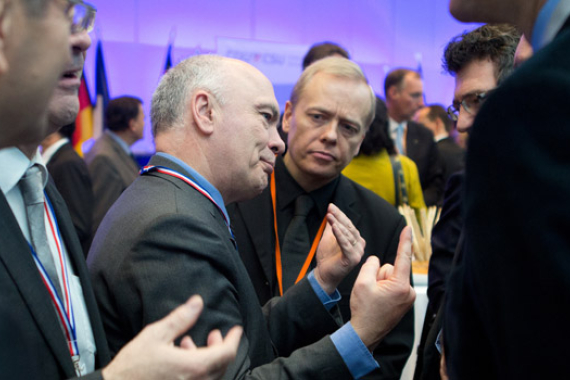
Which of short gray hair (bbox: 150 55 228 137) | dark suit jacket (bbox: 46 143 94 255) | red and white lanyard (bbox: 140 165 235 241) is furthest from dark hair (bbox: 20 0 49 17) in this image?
dark suit jacket (bbox: 46 143 94 255)

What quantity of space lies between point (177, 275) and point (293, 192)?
1.15 m

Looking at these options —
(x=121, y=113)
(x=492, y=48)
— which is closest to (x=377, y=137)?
(x=492, y=48)

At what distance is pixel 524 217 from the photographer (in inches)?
26.0

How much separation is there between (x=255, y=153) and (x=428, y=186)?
3041mm

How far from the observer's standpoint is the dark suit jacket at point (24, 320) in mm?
1022

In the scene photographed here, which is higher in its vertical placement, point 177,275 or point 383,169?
point 177,275

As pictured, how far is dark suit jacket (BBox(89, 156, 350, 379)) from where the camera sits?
1.28 metres

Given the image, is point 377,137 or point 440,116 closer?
point 377,137

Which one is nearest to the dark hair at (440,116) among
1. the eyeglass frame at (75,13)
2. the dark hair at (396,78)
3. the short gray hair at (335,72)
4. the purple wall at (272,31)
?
the dark hair at (396,78)

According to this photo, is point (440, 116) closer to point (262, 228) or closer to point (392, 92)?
point (392, 92)

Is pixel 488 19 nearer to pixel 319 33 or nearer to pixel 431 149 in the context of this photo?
pixel 431 149

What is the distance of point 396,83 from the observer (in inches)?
204

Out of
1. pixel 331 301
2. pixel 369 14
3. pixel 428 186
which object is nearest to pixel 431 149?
pixel 428 186

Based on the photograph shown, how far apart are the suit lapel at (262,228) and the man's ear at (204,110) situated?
668 mm
